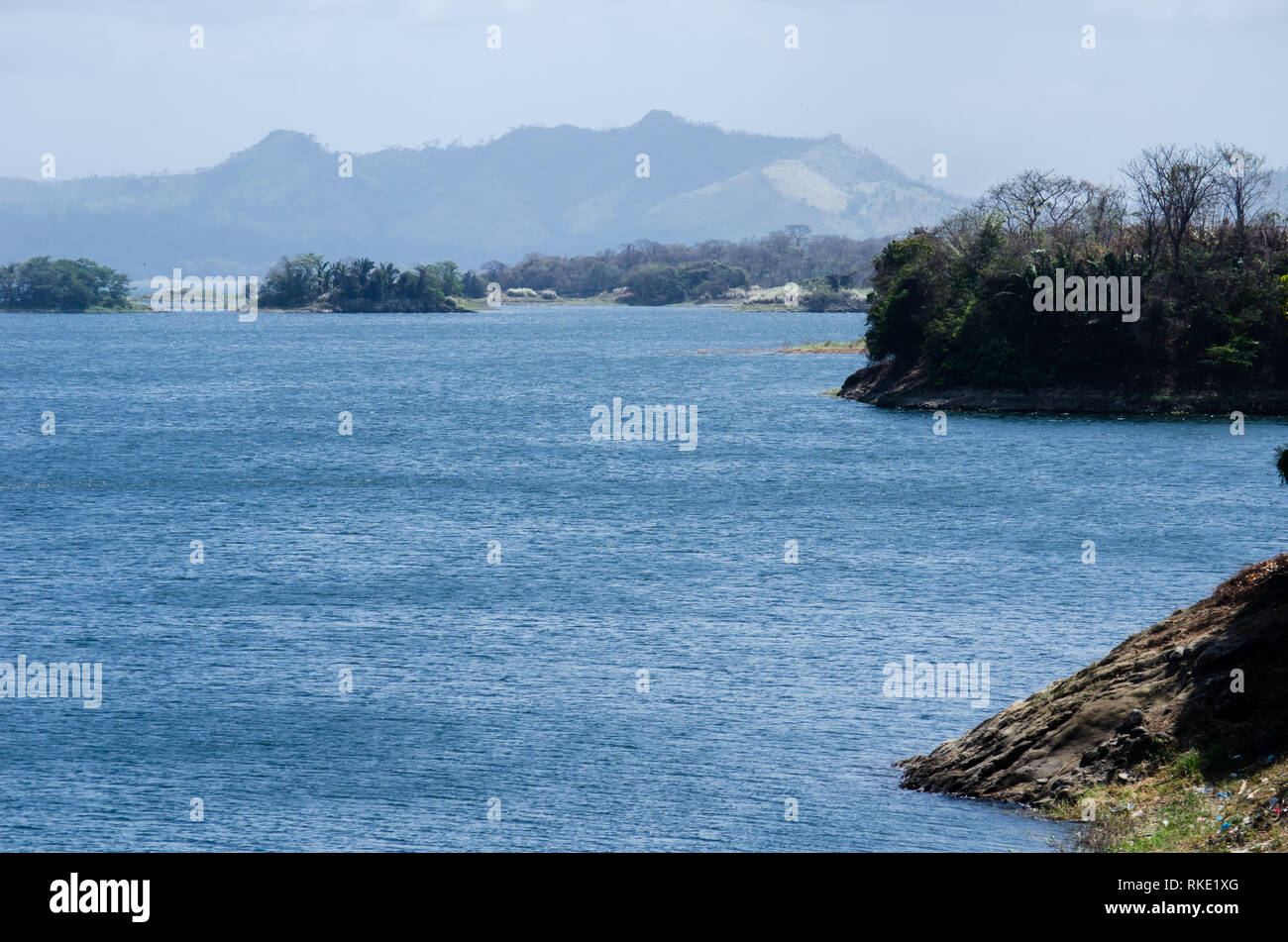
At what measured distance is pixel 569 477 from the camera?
255 ft

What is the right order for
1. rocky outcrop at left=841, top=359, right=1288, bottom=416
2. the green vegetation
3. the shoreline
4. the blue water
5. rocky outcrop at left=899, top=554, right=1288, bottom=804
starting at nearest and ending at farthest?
the green vegetation
the shoreline
rocky outcrop at left=899, top=554, right=1288, bottom=804
the blue water
rocky outcrop at left=841, top=359, right=1288, bottom=416

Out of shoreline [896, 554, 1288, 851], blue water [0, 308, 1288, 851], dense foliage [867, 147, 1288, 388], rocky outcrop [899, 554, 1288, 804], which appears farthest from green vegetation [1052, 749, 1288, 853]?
dense foliage [867, 147, 1288, 388]

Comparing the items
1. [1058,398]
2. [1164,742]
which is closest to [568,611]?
[1164,742]

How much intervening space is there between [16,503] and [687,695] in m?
48.0

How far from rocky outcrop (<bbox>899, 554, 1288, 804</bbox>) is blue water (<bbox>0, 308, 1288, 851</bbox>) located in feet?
3.84

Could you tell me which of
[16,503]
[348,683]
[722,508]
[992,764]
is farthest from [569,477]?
[992,764]

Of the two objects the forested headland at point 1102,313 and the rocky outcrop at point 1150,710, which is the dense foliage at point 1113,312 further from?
the rocky outcrop at point 1150,710

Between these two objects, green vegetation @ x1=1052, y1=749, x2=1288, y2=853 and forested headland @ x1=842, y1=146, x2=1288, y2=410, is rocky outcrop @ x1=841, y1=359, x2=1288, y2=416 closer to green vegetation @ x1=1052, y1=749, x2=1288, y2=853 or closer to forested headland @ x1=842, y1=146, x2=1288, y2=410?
forested headland @ x1=842, y1=146, x2=1288, y2=410

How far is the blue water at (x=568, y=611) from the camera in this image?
27094mm

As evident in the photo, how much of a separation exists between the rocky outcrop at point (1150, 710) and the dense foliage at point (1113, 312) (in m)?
73.7

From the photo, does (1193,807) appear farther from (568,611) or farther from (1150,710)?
(568,611)

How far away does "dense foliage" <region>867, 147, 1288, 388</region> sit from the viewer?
97.1 m

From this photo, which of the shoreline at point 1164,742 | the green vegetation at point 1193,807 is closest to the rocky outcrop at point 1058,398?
the shoreline at point 1164,742
